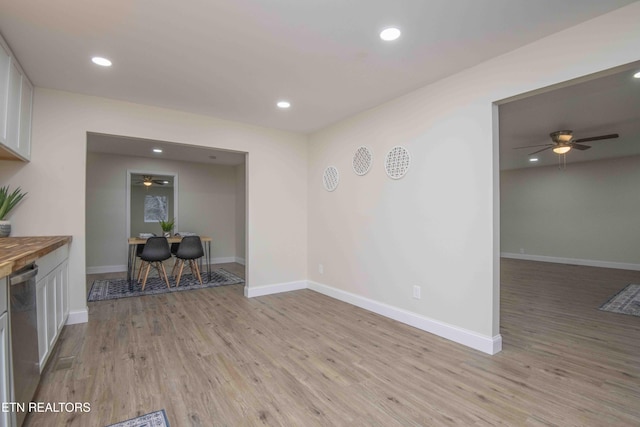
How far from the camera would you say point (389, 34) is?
2.21 m

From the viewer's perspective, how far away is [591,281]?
5.56 m

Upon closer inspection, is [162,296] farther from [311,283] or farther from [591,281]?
[591,281]

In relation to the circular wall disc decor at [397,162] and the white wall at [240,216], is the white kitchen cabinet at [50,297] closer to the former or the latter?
the circular wall disc decor at [397,162]

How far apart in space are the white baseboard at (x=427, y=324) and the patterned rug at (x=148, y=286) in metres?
2.18

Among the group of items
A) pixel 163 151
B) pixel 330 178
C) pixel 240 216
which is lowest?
pixel 240 216

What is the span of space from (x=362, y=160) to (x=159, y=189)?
5.48m

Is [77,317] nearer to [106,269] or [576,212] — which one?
[106,269]

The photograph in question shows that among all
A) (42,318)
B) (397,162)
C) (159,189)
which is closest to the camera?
(42,318)

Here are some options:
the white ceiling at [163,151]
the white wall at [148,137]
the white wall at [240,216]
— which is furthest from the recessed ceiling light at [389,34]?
the white wall at [240,216]

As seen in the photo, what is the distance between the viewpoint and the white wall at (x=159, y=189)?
623 centimetres

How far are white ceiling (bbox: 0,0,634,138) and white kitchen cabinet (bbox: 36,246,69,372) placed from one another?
5.30 feet

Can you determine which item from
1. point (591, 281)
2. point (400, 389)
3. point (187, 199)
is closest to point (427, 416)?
point (400, 389)

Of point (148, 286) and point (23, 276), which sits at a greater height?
point (23, 276)

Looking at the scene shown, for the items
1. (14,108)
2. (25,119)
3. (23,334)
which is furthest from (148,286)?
(23,334)
